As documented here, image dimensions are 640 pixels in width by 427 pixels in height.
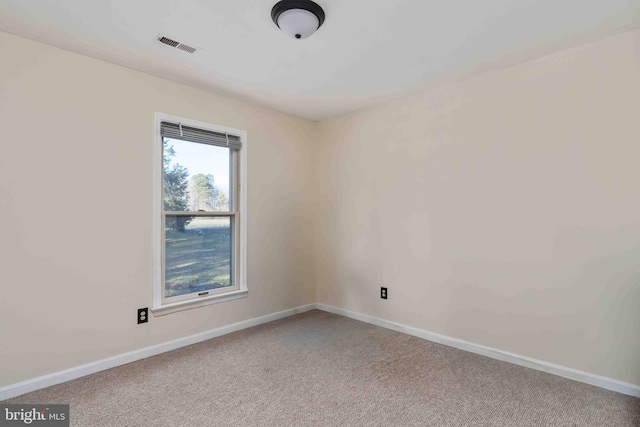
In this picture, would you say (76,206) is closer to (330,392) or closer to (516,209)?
(330,392)

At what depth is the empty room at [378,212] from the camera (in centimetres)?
211

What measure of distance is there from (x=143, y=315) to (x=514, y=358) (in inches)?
119

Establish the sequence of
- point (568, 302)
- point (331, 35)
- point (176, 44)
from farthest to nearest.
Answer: point (568, 302) < point (176, 44) < point (331, 35)

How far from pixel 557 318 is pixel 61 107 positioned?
3913 millimetres

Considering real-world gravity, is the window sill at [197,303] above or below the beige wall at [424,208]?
below

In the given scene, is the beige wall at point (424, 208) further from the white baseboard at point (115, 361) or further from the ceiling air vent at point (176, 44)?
the ceiling air vent at point (176, 44)

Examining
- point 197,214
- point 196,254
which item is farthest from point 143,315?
point 197,214

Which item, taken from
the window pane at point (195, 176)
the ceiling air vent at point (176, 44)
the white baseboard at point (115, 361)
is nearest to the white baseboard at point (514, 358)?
the white baseboard at point (115, 361)

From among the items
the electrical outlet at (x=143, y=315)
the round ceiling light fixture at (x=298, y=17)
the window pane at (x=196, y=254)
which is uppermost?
the round ceiling light fixture at (x=298, y=17)

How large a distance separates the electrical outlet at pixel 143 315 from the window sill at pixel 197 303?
0.16 ft

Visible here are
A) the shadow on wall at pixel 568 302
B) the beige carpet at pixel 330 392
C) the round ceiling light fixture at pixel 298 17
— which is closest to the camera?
the round ceiling light fixture at pixel 298 17

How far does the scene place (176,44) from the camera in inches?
93.4

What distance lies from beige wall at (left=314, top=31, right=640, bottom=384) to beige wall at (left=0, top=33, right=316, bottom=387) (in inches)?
70.4

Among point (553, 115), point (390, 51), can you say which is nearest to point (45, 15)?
point (390, 51)
